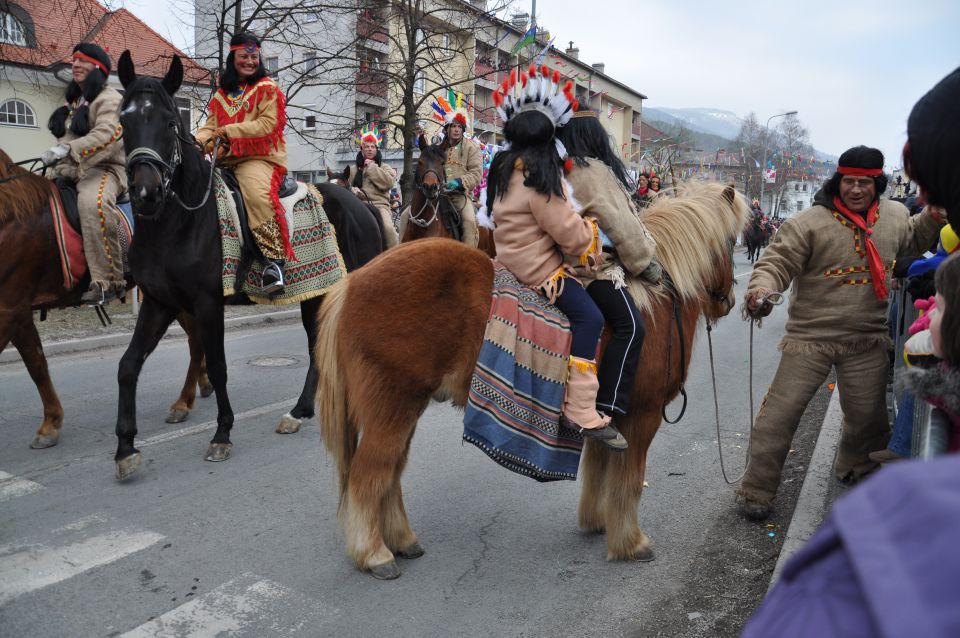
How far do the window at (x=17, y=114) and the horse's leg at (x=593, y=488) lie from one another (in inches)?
1102

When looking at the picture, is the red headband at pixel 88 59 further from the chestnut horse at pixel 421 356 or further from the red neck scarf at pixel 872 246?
the red neck scarf at pixel 872 246

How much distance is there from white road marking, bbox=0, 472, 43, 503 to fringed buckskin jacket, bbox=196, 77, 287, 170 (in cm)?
276

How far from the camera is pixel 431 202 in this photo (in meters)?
9.76

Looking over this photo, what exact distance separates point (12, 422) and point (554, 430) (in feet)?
15.8

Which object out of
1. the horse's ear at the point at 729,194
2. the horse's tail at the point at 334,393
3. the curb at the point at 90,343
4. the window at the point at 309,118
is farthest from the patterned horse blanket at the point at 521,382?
the window at the point at 309,118

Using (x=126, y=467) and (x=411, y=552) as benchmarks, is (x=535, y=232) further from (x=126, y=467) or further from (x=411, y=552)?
(x=126, y=467)

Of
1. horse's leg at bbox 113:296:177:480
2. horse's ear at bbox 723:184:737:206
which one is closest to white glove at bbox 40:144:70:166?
horse's leg at bbox 113:296:177:480

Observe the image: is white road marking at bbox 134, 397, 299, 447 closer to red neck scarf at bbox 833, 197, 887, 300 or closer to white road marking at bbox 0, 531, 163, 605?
white road marking at bbox 0, 531, 163, 605

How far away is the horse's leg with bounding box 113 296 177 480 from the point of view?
4570 mm

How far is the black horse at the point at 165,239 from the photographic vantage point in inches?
176

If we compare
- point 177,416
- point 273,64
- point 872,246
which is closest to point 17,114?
point 273,64

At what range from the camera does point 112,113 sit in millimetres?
5535

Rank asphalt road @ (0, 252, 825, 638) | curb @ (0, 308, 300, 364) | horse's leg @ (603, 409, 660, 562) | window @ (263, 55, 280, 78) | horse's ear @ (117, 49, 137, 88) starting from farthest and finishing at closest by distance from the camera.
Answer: curb @ (0, 308, 300, 364), window @ (263, 55, 280, 78), horse's ear @ (117, 49, 137, 88), horse's leg @ (603, 409, 660, 562), asphalt road @ (0, 252, 825, 638)

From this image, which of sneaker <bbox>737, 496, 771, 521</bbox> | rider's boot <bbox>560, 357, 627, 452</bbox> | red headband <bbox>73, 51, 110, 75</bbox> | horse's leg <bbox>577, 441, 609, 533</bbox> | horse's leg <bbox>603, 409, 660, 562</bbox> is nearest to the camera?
rider's boot <bbox>560, 357, 627, 452</bbox>
